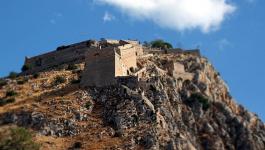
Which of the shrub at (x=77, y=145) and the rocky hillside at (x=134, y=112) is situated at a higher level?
the rocky hillside at (x=134, y=112)

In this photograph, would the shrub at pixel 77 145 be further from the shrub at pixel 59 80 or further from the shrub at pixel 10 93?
the shrub at pixel 59 80

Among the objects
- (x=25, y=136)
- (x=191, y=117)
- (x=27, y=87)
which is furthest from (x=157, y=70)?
(x=25, y=136)

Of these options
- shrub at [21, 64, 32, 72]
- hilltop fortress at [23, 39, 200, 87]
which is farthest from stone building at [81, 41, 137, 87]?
shrub at [21, 64, 32, 72]

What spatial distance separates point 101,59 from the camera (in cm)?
11500

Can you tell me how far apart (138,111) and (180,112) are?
34.1 ft

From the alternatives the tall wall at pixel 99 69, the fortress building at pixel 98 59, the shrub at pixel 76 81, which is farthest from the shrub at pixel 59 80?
the tall wall at pixel 99 69

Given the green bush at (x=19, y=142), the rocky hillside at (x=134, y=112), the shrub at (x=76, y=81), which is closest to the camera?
the green bush at (x=19, y=142)

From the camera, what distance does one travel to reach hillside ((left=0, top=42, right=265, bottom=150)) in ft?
347

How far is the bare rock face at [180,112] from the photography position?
107 m

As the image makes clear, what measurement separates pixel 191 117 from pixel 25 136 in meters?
26.8

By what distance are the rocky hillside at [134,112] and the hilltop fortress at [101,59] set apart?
1.39m

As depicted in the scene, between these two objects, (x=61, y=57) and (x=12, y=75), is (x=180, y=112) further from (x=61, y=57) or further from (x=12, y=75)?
(x=12, y=75)

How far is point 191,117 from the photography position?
118 m

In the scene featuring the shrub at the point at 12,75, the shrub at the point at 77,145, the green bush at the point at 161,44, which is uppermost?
the green bush at the point at 161,44
